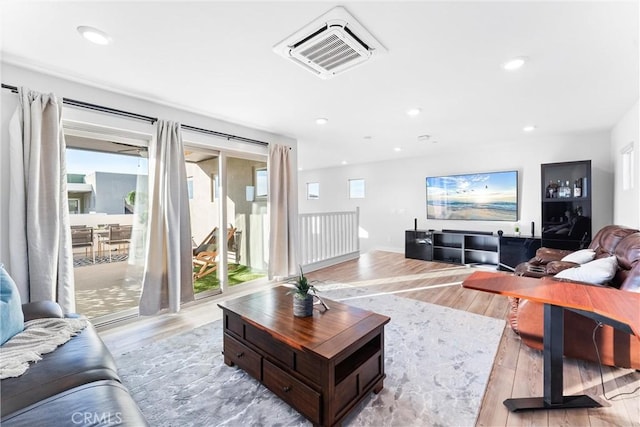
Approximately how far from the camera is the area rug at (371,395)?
5.23ft

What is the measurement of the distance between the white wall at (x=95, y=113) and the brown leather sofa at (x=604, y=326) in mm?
3718

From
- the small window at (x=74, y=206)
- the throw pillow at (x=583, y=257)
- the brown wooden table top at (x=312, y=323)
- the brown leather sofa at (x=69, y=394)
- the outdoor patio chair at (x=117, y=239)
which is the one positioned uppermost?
the small window at (x=74, y=206)

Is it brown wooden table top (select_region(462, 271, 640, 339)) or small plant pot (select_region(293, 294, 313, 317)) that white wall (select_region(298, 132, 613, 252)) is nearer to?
brown wooden table top (select_region(462, 271, 640, 339))

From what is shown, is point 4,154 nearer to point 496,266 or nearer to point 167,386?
point 167,386

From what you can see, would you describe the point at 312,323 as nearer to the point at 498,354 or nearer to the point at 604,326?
the point at 498,354

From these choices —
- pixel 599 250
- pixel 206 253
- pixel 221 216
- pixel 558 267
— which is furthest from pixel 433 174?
pixel 206 253

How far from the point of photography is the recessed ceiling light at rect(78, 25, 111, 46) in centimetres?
178

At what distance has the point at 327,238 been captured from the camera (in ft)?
17.9

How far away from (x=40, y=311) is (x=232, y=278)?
2388mm

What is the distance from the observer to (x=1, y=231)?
2.12m

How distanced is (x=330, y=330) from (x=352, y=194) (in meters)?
6.26

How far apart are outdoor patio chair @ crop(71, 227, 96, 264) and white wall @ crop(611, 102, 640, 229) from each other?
5781 mm

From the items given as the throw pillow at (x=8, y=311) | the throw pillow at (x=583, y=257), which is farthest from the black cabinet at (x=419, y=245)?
the throw pillow at (x=8, y=311)

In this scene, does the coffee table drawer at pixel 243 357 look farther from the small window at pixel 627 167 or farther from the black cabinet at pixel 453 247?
the black cabinet at pixel 453 247
